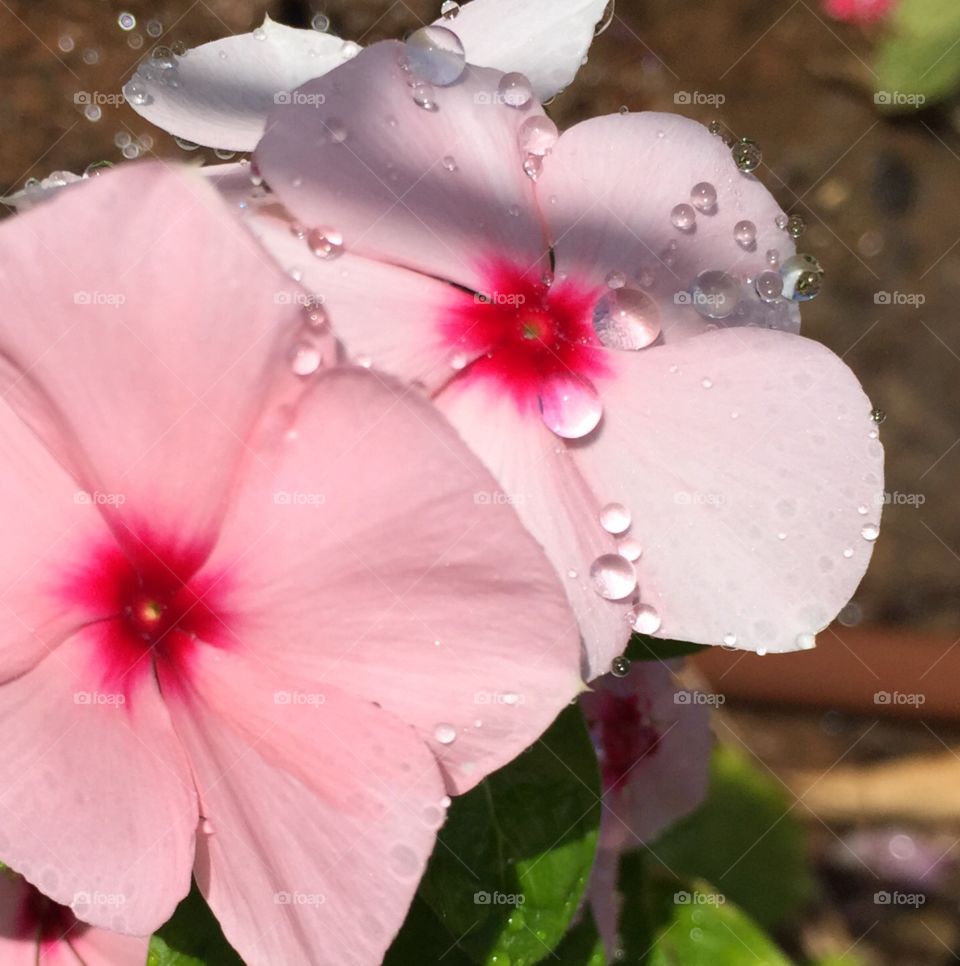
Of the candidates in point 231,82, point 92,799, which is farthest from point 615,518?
point 231,82

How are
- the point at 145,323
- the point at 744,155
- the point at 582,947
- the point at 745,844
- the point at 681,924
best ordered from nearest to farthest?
the point at 145,323, the point at 744,155, the point at 582,947, the point at 681,924, the point at 745,844

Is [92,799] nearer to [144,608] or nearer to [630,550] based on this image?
[144,608]

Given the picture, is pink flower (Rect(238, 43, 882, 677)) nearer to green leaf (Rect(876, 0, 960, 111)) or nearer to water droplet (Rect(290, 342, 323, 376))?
water droplet (Rect(290, 342, 323, 376))

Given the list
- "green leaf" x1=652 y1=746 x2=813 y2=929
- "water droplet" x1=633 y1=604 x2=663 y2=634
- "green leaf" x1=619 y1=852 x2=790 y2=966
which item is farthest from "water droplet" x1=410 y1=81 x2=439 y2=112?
"green leaf" x1=652 y1=746 x2=813 y2=929

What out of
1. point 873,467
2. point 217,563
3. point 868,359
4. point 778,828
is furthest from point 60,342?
point 868,359

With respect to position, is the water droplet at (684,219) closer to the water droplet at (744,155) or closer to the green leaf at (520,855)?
the water droplet at (744,155)

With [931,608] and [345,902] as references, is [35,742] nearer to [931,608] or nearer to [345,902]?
[345,902]
